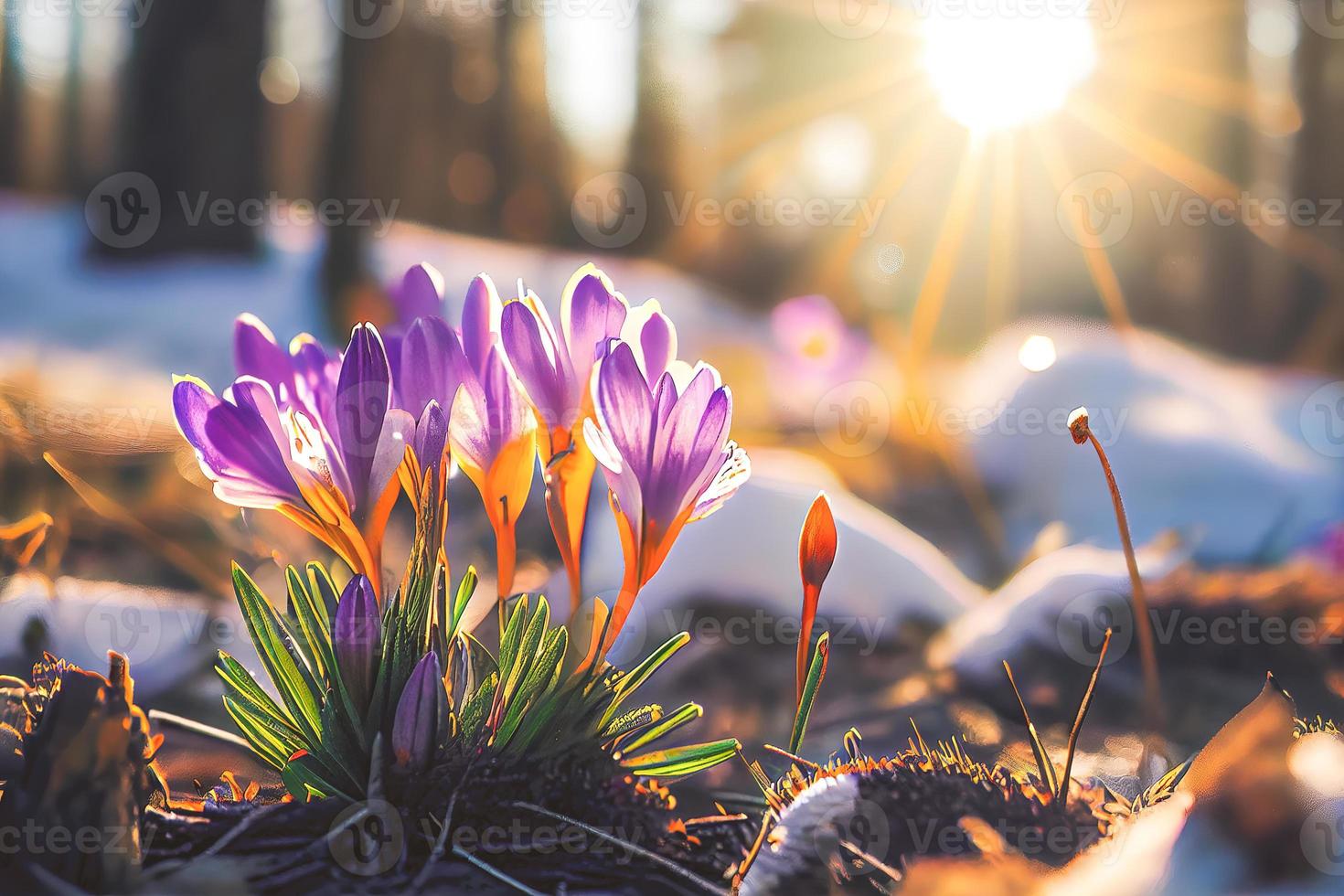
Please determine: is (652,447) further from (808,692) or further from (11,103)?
(11,103)

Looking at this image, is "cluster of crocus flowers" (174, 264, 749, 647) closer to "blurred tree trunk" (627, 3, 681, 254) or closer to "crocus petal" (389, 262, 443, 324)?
"crocus petal" (389, 262, 443, 324)

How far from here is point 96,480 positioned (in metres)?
2.14

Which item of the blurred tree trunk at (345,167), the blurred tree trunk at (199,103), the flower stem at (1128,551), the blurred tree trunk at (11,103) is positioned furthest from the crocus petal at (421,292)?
the blurred tree trunk at (11,103)

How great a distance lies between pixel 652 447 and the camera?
0.65m

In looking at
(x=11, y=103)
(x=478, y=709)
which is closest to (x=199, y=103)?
(x=478, y=709)

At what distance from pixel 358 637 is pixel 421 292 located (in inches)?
11.1

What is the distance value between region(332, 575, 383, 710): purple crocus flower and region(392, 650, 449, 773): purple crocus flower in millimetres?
42

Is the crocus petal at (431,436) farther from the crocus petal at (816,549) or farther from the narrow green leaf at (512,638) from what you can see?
the crocus petal at (816,549)

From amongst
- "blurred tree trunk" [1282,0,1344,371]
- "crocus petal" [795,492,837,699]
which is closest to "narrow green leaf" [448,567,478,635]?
"crocus petal" [795,492,837,699]

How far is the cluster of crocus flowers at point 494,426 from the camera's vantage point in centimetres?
64

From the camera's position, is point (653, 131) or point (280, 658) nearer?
point (280, 658)

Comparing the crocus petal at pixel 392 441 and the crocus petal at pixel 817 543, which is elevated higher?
the crocus petal at pixel 392 441

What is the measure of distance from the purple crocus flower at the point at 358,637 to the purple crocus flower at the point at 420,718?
4cm

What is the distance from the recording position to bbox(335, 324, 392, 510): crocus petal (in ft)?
2.11
